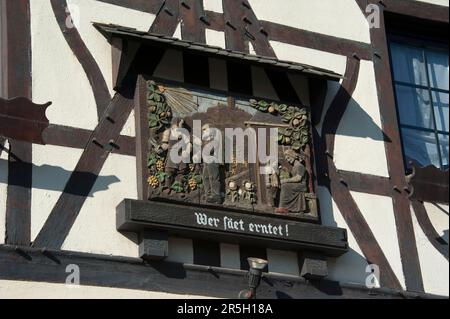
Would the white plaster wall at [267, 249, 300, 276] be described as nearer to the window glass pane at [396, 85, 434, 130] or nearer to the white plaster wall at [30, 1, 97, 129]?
the white plaster wall at [30, 1, 97, 129]

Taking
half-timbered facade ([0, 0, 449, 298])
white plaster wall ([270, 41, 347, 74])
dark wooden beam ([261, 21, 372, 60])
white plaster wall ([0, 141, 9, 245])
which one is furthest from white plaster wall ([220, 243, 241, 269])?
dark wooden beam ([261, 21, 372, 60])

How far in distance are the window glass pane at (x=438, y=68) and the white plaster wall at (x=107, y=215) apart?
2.97 metres

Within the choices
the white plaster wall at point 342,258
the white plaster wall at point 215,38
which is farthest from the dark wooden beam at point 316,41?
the white plaster wall at point 342,258

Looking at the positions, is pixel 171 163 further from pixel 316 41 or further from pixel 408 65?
pixel 408 65

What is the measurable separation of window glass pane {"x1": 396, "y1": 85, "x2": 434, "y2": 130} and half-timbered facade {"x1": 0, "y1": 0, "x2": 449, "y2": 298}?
88mm

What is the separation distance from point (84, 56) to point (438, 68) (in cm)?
316

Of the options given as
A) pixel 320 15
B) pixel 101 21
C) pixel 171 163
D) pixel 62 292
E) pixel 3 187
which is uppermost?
pixel 320 15

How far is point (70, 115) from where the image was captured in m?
8.05

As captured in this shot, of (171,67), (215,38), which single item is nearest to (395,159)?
(215,38)

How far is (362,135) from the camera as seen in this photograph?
9.04 meters

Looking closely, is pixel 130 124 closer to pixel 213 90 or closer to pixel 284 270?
pixel 213 90

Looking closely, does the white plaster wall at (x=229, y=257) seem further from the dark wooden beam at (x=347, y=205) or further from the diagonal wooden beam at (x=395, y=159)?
the diagonal wooden beam at (x=395, y=159)

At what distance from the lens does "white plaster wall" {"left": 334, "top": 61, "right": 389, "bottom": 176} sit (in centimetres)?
890
